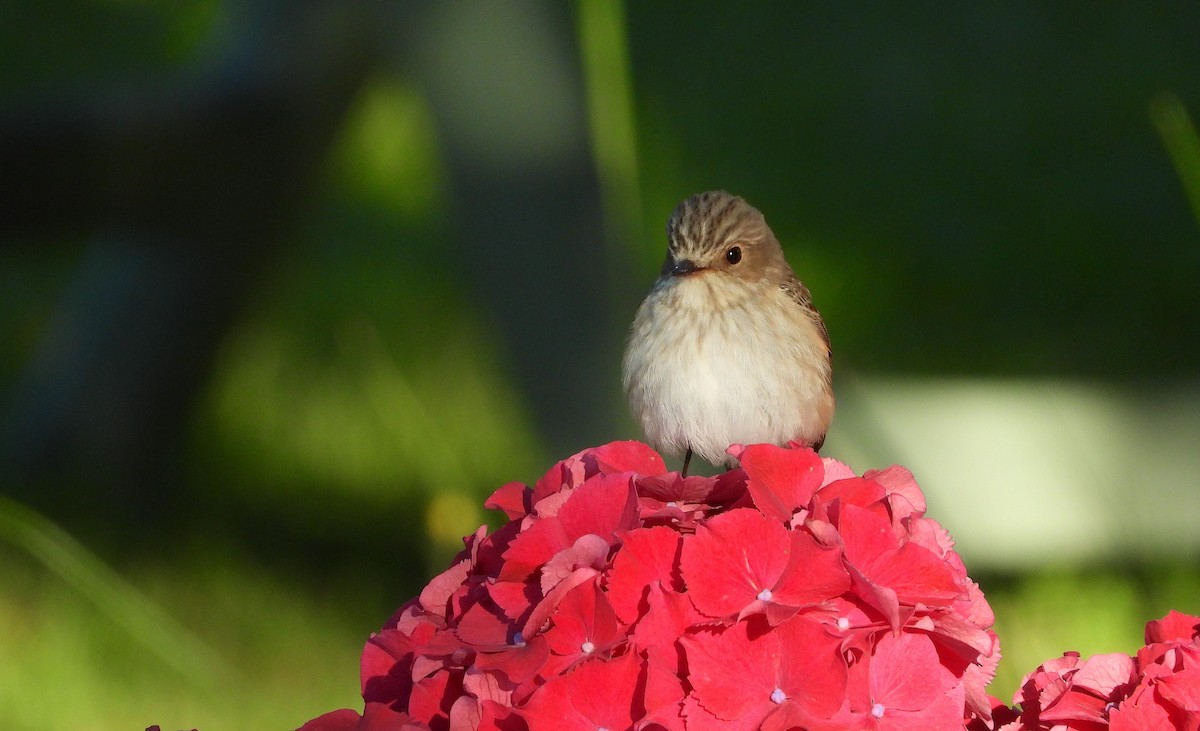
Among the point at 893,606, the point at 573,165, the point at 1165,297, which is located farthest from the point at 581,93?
the point at 1165,297

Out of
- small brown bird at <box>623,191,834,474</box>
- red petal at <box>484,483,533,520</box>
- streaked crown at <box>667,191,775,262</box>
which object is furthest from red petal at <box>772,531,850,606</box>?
streaked crown at <box>667,191,775,262</box>

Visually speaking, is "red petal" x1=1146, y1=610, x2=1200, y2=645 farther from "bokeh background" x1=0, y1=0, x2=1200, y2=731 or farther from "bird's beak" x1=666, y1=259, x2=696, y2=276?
"bird's beak" x1=666, y1=259, x2=696, y2=276

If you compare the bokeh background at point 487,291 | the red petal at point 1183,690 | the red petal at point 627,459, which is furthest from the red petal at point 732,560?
the bokeh background at point 487,291

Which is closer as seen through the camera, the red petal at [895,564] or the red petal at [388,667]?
the red petal at [895,564]

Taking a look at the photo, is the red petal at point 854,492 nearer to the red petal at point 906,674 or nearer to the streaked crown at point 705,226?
the red petal at point 906,674

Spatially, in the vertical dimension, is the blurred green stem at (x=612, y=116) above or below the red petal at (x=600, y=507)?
above

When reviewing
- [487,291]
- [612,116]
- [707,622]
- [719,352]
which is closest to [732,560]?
[707,622]

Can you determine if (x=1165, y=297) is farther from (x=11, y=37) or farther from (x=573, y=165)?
(x=11, y=37)
